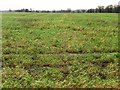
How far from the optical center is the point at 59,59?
1933 centimetres

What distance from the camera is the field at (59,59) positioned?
1454cm

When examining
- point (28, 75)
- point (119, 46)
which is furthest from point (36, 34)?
point (28, 75)

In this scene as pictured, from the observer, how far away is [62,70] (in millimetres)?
16641

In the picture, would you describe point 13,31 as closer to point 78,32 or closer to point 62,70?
point 78,32

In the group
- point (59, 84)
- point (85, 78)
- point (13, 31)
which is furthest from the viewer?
point (13, 31)

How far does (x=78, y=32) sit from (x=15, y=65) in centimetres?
1499

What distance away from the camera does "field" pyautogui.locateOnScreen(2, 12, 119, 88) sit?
47.7 feet

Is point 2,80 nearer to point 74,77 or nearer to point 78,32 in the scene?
point 74,77

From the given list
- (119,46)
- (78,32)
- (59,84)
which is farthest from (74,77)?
(78,32)

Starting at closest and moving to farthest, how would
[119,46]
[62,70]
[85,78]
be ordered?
[85,78] < [62,70] < [119,46]

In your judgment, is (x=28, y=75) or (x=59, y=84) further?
(x=28, y=75)

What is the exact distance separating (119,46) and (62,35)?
6562 mm

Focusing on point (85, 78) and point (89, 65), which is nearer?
point (85, 78)

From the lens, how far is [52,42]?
25.5 metres
